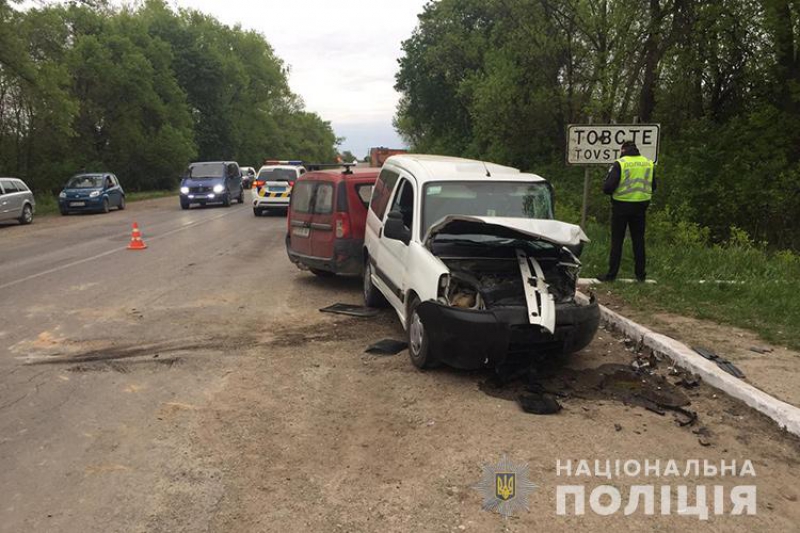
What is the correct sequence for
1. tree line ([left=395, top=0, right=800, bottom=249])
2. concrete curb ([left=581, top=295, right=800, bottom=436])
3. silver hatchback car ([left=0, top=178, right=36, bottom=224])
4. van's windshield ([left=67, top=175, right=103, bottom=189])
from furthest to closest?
van's windshield ([left=67, top=175, right=103, bottom=189]) < silver hatchback car ([left=0, top=178, right=36, bottom=224]) < tree line ([left=395, top=0, right=800, bottom=249]) < concrete curb ([left=581, top=295, right=800, bottom=436])

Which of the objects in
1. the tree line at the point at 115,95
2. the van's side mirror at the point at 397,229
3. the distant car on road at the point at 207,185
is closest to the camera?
the van's side mirror at the point at 397,229

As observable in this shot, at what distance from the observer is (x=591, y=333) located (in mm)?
5359

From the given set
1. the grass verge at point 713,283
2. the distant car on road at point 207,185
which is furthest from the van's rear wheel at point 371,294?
the distant car on road at point 207,185

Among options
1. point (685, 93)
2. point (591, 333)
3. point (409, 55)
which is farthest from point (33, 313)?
point (409, 55)

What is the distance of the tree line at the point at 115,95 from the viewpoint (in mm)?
27391

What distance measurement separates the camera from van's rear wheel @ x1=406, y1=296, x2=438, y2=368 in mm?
5371

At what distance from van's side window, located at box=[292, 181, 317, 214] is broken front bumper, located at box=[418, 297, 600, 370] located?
4.58 meters

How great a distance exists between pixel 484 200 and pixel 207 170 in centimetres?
2253

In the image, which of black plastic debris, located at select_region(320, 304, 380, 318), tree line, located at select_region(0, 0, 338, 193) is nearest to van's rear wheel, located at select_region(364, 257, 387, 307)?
black plastic debris, located at select_region(320, 304, 380, 318)

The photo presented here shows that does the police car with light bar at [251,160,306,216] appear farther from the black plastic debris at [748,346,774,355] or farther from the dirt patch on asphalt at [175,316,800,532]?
the black plastic debris at [748,346,774,355]

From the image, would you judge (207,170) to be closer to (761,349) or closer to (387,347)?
(387,347)

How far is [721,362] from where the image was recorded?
5414mm

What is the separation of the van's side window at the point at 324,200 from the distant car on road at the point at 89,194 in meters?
18.4

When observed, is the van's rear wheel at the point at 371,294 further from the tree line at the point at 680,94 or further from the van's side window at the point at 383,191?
the tree line at the point at 680,94
